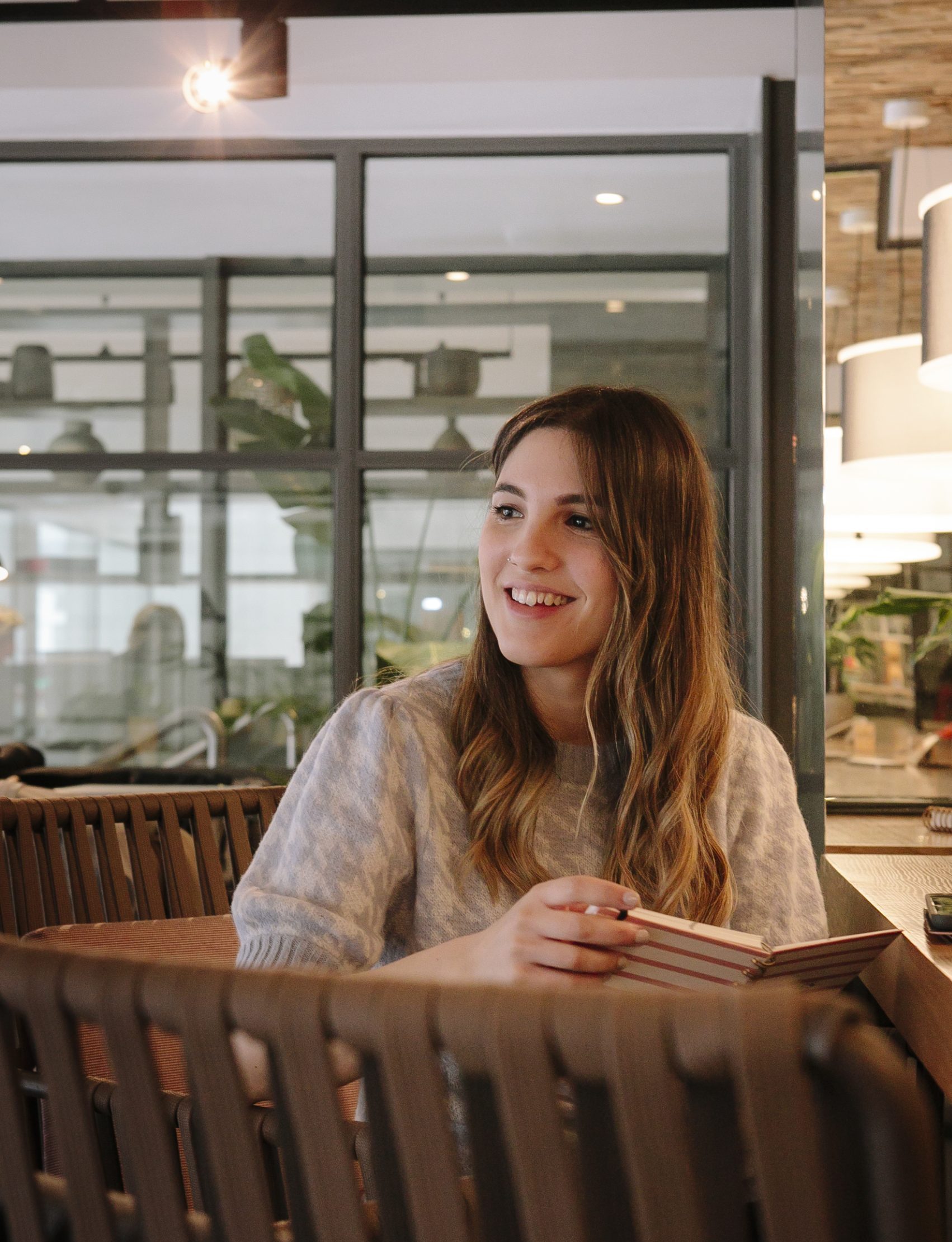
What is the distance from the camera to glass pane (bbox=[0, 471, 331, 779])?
455 centimetres

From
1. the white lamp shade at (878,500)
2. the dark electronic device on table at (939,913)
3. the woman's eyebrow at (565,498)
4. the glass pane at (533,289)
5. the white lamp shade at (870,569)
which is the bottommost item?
the dark electronic device on table at (939,913)

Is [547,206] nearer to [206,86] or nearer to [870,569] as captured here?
[206,86]

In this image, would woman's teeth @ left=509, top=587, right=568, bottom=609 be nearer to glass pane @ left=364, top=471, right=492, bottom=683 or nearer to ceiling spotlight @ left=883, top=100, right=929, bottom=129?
ceiling spotlight @ left=883, top=100, right=929, bottom=129

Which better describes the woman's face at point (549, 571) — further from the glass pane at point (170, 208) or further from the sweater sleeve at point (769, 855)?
the glass pane at point (170, 208)

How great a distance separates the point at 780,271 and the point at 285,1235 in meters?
4.21

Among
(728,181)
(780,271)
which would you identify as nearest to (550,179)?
(728,181)

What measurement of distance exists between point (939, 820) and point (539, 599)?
1.03 meters

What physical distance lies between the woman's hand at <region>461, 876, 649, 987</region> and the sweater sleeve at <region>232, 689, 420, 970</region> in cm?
25

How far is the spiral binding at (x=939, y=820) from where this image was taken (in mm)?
1932

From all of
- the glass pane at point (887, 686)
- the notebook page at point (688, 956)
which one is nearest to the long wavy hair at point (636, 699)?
the notebook page at point (688, 956)

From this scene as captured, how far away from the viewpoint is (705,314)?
4.45 m

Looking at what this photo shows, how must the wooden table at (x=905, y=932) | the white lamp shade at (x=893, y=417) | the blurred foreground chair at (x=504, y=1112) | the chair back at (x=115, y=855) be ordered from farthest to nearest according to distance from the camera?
1. the white lamp shade at (x=893, y=417)
2. the chair back at (x=115, y=855)
3. the wooden table at (x=905, y=932)
4. the blurred foreground chair at (x=504, y=1112)

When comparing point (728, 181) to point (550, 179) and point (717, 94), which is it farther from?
point (550, 179)

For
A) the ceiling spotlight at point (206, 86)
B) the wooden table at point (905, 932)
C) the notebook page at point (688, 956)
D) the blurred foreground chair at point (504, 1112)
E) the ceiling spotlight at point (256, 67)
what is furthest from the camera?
the ceiling spotlight at point (206, 86)
